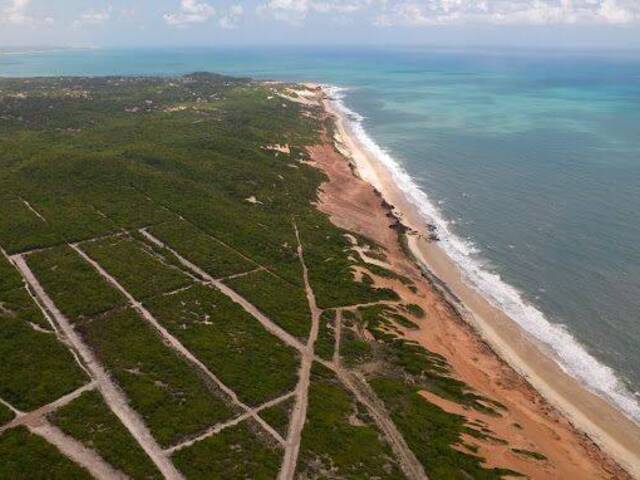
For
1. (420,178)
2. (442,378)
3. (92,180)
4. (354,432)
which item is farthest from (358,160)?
(354,432)

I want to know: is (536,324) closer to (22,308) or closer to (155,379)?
(155,379)

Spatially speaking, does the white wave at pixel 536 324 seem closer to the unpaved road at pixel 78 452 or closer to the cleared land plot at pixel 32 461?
the unpaved road at pixel 78 452

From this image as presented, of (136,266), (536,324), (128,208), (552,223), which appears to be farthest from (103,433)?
(552,223)

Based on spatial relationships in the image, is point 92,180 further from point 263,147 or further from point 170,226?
point 263,147

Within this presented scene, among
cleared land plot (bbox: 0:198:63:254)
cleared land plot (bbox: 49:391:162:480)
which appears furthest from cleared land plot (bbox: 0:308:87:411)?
cleared land plot (bbox: 0:198:63:254)

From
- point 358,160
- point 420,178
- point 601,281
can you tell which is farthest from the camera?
point 358,160

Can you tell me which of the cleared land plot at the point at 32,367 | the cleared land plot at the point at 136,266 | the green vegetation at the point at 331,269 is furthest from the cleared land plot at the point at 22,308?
the green vegetation at the point at 331,269
